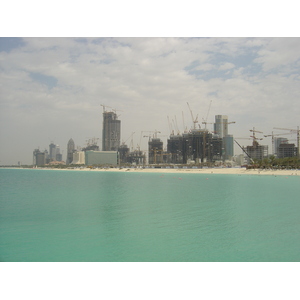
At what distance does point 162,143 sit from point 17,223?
115517mm

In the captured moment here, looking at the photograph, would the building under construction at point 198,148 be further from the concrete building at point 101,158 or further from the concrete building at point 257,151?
the concrete building at point 101,158

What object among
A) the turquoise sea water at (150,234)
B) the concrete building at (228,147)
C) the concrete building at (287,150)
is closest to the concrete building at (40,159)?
the concrete building at (228,147)

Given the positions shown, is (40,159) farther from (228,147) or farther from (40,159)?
(228,147)

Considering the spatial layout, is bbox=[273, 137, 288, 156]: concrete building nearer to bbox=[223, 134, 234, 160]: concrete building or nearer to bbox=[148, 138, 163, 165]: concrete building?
bbox=[223, 134, 234, 160]: concrete building

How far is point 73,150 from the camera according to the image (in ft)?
566

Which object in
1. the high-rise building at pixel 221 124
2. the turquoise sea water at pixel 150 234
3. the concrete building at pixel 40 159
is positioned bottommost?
the turquoise sea water at pixel 150 234

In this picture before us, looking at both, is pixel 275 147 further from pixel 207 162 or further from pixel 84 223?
pixel 84 223

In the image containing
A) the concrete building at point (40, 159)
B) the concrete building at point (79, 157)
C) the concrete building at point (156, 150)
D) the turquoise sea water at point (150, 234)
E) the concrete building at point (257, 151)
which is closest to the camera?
the turquoise sea water at point (150, 234)

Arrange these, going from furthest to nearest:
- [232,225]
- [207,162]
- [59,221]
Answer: [207,162] → [59,221] → [232,225]

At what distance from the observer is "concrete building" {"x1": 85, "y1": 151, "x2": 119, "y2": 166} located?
146500 mm

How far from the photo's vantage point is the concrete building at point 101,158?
14650cm

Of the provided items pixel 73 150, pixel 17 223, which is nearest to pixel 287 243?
pixel 17 223

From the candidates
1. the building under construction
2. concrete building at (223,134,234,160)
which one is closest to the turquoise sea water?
concrete building at (223,134,234,160)
